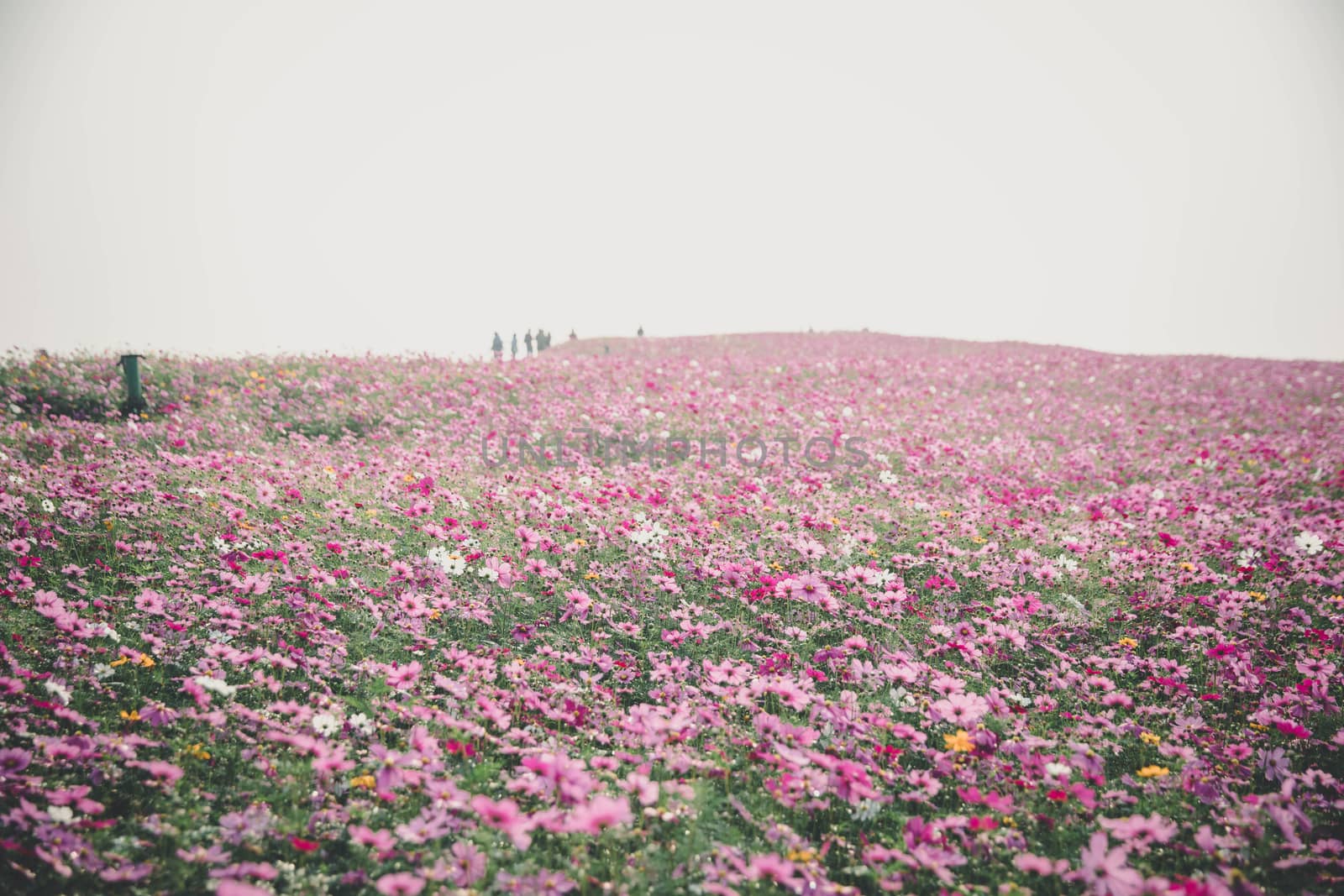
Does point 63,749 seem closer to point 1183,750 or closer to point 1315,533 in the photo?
point 1183,750

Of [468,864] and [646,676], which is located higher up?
[468,864]

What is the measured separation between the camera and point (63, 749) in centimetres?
248

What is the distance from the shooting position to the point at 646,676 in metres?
3.94

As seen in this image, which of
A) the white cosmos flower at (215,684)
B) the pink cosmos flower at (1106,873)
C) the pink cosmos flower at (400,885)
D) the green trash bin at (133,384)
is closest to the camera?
the pink cosmos flower at (400,885)

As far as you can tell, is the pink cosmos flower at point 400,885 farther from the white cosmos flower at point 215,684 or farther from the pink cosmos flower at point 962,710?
the pink cosmos flower at point 962,710

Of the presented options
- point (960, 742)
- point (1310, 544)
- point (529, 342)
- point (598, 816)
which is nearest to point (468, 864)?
point (598, 816)

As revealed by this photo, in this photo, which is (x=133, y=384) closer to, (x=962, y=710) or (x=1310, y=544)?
(x=962, y=710)

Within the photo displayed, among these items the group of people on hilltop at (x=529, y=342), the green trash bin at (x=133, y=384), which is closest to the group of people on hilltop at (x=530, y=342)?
the group of people on hilltop at (x=529, y=342)

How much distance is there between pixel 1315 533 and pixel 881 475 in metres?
4.21

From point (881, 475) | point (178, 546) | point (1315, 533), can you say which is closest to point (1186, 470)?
point (1315, 533)

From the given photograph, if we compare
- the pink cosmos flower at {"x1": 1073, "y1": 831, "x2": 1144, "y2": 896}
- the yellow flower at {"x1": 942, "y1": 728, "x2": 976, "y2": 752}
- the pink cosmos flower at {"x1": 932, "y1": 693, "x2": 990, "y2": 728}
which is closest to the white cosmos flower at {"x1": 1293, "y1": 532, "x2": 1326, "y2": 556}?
the pink cosmos flower at {"x1": 932, "y1": 693, "x2": 990, "y2": 728}

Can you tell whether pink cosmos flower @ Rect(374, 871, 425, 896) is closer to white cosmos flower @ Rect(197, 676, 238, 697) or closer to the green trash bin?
white cosmos flower @ Rect(197, 676, 238, 697)

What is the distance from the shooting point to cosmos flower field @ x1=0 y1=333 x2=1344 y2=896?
2418 mm

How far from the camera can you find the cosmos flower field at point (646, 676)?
2.42m
